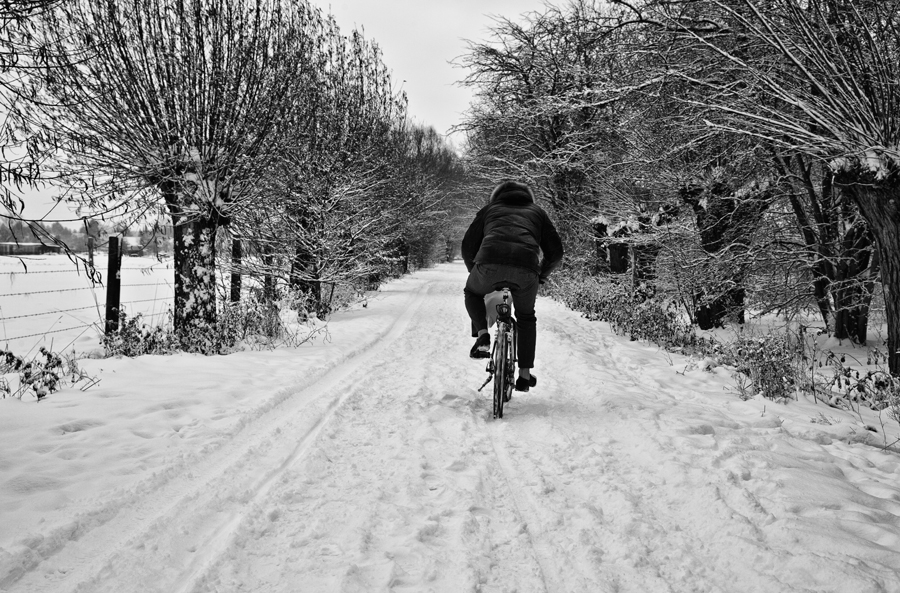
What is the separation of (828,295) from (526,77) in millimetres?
8962

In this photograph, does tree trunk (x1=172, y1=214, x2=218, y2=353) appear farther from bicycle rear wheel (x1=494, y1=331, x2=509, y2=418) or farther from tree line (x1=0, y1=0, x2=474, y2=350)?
bicycle rear wheel (x1=494, y1=331, x2=509, y2=418)

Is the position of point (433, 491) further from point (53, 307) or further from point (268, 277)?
point (53, 307)

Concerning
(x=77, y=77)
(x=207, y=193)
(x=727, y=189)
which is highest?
(x=77, y=77)

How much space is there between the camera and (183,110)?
6.24 metres

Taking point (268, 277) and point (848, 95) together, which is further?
point (268, 277)

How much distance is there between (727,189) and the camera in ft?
28.0

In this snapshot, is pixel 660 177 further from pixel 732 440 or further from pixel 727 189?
pixel 732 440

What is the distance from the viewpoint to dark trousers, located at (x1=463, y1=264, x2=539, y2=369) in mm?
4098

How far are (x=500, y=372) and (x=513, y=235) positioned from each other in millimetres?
1216

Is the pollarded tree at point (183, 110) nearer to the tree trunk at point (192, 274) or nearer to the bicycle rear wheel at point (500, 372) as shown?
the tree trunk at point (192, 274)

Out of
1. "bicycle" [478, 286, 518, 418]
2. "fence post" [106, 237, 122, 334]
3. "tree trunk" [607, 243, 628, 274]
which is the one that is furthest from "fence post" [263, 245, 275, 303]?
"tree trunk" [607, 243, 628, 274]

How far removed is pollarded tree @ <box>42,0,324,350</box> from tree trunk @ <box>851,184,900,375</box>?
7.38 meters

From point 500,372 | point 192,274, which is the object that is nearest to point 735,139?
point 500,372

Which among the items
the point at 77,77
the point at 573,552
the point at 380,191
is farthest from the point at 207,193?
the point at 380,191
